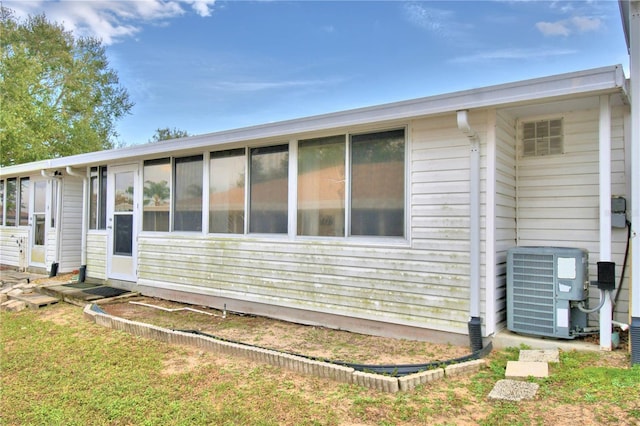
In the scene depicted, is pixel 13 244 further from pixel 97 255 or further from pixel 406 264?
pixel 406 264

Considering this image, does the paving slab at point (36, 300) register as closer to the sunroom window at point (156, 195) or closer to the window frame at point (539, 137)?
the sunroom window at point (156, 195)

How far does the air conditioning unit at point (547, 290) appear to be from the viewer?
371 cm

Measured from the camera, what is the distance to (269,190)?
5.61m

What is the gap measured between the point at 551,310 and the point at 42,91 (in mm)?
16929

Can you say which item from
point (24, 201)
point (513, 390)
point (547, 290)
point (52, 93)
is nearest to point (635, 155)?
point (547, 290)

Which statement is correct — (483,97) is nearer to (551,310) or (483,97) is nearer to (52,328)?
(551,310)

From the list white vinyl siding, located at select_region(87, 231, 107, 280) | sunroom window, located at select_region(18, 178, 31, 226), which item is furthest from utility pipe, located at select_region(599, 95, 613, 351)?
sunroom window, located at select_region(18, 178, 31, 226)

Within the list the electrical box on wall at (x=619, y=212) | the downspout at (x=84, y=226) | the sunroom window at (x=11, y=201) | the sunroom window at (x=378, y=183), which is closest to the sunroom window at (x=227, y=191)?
the sunroom window at (x=378, y=183)

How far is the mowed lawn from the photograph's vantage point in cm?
269

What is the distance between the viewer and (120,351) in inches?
169

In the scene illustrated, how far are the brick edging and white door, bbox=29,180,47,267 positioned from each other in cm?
689

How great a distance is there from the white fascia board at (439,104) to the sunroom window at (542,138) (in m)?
0.92

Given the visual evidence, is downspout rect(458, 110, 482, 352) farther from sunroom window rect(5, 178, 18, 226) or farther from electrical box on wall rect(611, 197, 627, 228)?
sunroom window rect(5, 178, 18, 226)

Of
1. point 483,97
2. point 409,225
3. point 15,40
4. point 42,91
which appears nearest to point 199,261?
point 409,225
